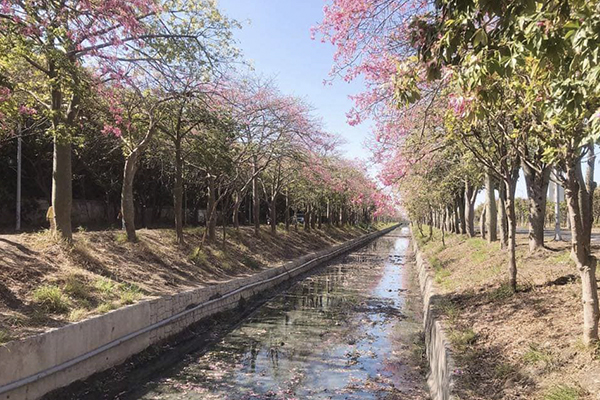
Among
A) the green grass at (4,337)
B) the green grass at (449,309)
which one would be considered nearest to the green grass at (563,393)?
the green grass at (449,309)

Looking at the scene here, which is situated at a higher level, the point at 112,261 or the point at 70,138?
the point at 70,138

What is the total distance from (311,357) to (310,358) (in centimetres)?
7

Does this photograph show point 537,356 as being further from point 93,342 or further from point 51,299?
point 51,299

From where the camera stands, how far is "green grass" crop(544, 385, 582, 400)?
4320 millimetres

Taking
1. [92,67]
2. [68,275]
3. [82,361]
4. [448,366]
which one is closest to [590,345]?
[448,366]

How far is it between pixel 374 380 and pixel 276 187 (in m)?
22.1

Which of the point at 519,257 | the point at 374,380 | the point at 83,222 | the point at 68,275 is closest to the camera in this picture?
the point at 374,380

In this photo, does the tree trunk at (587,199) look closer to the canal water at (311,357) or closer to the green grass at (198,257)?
the canal water at (311,357)

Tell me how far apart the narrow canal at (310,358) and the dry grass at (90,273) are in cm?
191

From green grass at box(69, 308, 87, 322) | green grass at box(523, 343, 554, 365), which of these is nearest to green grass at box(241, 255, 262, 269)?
green grass at box(69, 308, 87, 322)

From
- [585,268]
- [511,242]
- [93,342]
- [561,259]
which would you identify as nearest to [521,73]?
[585,268]

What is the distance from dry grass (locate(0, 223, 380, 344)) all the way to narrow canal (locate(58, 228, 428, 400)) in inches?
75.3

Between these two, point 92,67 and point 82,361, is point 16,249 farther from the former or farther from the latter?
point 92,67

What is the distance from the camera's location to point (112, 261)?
12.0 m
